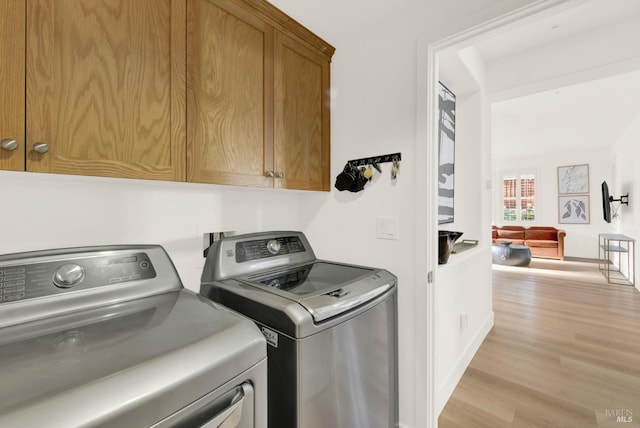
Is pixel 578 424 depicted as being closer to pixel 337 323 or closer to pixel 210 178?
pixel 337 323

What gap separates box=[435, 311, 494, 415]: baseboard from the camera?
1731 millimetres

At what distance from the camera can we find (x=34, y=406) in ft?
1.51

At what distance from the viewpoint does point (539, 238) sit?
22.5 ft

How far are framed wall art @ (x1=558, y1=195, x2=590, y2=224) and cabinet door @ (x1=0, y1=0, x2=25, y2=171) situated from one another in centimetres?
945

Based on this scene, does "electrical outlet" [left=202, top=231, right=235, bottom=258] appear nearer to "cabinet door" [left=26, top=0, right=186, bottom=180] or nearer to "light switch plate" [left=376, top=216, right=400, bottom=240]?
"cabinet door" [left=26, top=0, right=186, bottom=180]

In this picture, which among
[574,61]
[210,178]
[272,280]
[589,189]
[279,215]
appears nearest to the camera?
[210,178]

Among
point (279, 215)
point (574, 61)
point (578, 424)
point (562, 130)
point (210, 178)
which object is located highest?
point (562, 130)

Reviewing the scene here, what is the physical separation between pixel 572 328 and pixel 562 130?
159 inches

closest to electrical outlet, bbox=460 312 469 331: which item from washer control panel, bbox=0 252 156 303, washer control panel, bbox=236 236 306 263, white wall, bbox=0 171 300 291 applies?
washer control panel, bbox=236 236 306 263

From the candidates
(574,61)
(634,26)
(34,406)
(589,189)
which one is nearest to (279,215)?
(34,406)

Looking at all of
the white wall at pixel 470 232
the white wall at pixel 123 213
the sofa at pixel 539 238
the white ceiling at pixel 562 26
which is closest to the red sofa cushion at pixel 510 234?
the sofa at pixel 539 238

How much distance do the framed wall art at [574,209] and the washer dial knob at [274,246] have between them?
8.49 metres

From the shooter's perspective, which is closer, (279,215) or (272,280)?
(272,280)

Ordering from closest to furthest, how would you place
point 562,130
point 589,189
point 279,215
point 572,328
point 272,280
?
point 272,280 → point 279,215 → point 572,328 → point 562,130 → point 589,189
